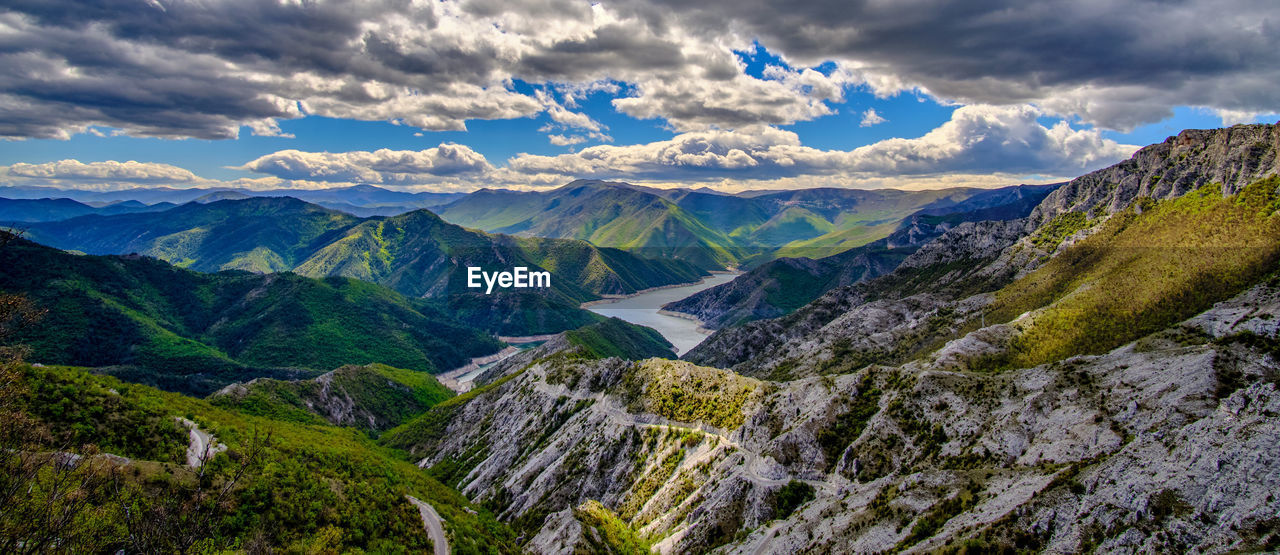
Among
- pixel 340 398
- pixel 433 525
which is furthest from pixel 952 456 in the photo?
pixel 340 398

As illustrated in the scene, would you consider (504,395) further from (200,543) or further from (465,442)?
(200,543)

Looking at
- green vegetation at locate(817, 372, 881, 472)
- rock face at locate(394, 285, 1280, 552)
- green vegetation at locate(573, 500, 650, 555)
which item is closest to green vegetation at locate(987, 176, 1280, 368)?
rock face at locate(394, 285, 1280, 552)

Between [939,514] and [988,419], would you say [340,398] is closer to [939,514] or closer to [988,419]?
[939,514]

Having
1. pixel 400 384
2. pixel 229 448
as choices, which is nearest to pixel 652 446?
pixel 229 448

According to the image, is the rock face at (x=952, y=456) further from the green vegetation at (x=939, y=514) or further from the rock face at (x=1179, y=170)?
the rock face at (x=1179, y=170)

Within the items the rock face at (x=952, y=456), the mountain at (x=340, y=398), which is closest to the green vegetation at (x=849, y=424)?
the rock face at (x=952, y=456)

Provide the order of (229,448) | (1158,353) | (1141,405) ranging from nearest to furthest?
(1141,405) → (1158,353) → (229,448)

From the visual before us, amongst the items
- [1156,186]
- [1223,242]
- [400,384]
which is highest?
[1156,186]
